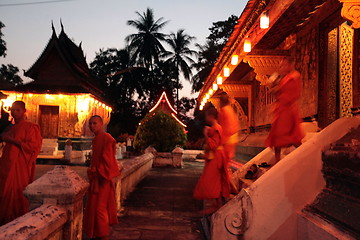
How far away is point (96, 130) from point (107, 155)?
1.41 ft

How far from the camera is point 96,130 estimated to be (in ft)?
14.9

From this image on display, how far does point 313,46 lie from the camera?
21.9 ft

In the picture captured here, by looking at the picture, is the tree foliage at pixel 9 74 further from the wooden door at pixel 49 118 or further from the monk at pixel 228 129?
the monk at pixel 228 129

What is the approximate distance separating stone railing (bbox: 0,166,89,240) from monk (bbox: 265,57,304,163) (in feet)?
8.92

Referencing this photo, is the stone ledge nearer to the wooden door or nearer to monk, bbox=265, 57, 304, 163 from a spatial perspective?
monk, bbox=265, 57, 304, 163

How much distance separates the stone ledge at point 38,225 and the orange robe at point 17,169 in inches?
57.2

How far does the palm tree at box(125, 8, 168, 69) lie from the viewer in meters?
40.8

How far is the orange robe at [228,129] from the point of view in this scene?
5.46 m

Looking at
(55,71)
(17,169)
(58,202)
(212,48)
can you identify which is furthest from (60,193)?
(212,48)

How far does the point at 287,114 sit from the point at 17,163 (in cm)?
395

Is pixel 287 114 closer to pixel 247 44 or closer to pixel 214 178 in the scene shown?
pixel 214 178

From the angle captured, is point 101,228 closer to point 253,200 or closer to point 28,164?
point 28,164

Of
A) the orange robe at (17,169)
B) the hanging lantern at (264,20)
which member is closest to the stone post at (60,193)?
the orange robe at (17,169)

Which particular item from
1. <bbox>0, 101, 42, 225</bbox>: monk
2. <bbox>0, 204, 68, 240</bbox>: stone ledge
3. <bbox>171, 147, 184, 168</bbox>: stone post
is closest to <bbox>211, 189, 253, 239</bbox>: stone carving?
<bbox>0, 204, 68, 240</bbox>: stone ledge
